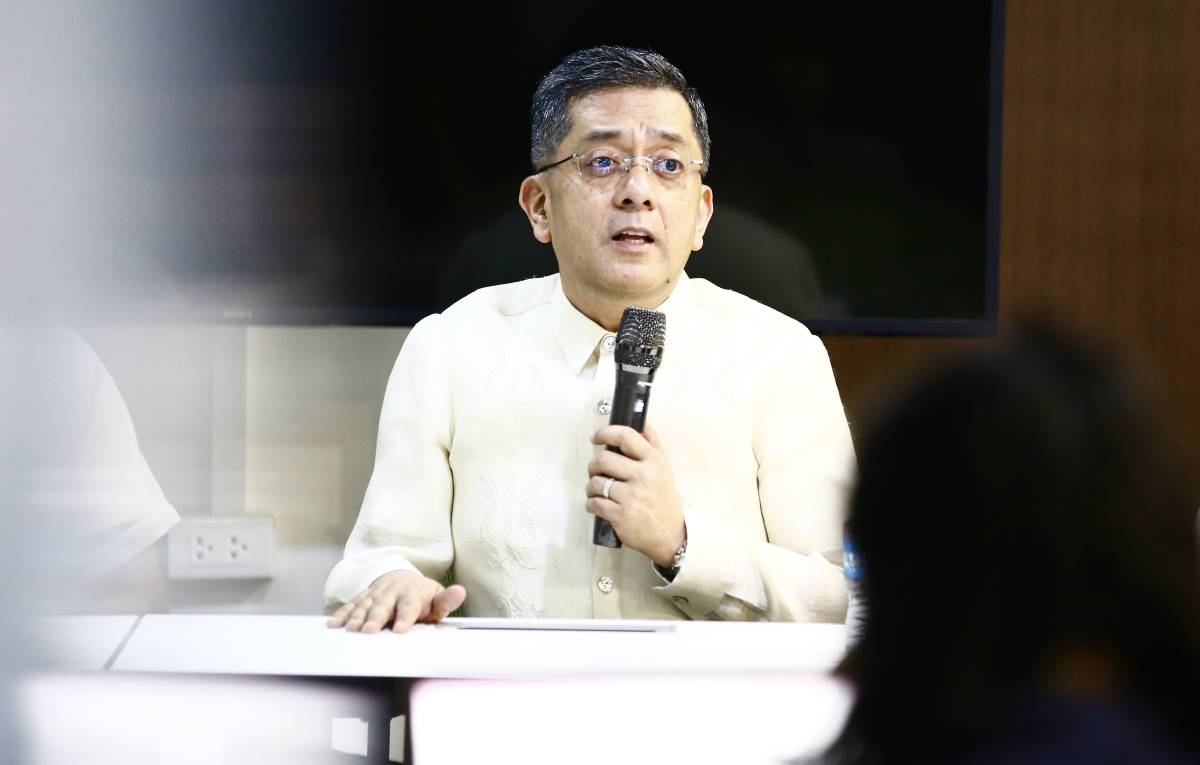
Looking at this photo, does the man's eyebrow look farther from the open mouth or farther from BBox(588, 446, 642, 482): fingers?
BBox(588, 446, 642, 482): fingers

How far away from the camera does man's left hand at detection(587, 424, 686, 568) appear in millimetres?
1380

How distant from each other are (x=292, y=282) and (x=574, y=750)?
1.30 m

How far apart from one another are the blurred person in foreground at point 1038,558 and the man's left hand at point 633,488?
95 cm

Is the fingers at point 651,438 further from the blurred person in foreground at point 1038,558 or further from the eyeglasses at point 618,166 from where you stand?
the blurred person in foreground at point 1038,558

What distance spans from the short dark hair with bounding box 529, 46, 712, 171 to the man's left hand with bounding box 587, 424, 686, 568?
0.50 metres

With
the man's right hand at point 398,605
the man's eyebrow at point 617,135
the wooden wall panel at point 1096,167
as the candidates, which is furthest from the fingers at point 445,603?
the wooden wall panel at point 1096,167

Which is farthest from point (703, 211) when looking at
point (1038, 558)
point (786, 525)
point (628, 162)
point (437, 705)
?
point (1038, 558)

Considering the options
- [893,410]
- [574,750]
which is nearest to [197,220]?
[574,750]

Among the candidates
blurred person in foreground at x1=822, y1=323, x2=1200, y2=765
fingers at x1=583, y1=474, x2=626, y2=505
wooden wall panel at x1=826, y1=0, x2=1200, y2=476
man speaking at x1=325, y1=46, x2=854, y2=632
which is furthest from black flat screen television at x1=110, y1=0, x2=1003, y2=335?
blurred person in foreground at x1=822, y1=323, x2=1200, y2=765

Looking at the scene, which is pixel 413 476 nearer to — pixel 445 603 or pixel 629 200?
pixel 445 603

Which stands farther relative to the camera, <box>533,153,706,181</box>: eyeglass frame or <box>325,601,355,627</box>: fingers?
<box>533,153,706,181</box>: eyeglass frame

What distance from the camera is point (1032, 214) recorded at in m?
2.12

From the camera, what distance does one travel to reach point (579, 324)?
1.68 m

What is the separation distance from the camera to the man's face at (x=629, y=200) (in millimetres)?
1645
